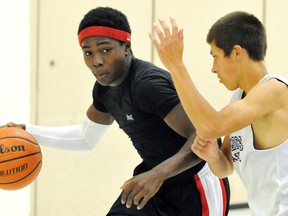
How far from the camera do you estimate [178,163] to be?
2623mm

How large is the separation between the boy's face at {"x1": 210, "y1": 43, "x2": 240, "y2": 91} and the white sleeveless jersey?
12 cm

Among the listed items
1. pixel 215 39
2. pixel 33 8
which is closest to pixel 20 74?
pixel 33 8

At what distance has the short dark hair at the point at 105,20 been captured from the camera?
2.94 metres

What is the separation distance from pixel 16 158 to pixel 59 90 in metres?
1.89

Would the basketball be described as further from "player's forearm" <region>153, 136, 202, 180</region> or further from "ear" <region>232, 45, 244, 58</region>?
"ear" <region>232, 45, 244, 58</region>

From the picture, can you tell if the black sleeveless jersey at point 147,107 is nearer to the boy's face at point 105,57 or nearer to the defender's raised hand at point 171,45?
the boy's face at point 105,57

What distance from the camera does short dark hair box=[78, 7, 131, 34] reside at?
294 cm

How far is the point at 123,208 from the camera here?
3.06 m

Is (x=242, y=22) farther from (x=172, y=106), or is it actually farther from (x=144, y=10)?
(x=144, y=10)

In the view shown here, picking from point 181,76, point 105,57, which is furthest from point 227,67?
point 105,57

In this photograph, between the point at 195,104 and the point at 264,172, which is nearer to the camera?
the point at 195,104

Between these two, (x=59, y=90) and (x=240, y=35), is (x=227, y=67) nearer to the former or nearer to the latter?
(x=240, y=35)

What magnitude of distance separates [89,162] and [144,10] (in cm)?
147

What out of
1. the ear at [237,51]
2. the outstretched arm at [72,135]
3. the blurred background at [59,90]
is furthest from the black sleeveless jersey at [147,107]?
the blurred background at [59,90]
